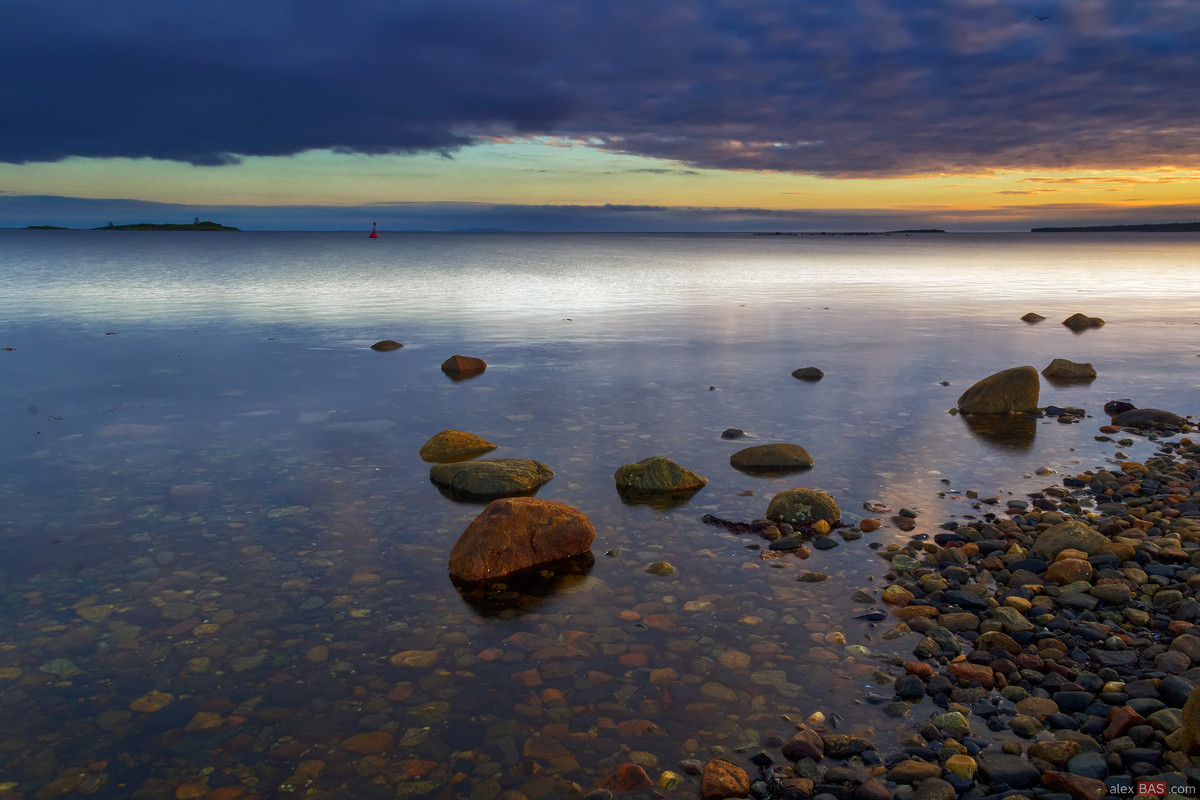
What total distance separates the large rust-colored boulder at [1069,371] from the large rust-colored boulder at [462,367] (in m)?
19.3

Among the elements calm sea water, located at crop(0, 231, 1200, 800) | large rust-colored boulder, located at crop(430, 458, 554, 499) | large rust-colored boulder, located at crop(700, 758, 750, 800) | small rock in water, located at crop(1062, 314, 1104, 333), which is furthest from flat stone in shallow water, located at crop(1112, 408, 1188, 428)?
small rock in water, located at crop(1062, 314, 1104, 333)

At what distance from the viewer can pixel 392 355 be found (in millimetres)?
29266

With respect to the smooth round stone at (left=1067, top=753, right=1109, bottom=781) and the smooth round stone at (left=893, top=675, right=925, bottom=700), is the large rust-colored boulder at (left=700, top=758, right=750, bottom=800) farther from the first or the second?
the smooth round stone at (left=1067, top=753, right=1109, bottom=781)

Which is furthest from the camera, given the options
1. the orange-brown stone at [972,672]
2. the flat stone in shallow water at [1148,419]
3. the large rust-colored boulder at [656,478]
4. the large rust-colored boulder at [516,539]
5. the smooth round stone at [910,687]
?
the flat stone in shallow water at [1148,419]

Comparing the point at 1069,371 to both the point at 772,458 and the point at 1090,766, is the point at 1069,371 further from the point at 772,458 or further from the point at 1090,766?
the point at 1090,766

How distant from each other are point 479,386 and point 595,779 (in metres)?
17.7

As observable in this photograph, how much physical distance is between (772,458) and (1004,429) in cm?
720

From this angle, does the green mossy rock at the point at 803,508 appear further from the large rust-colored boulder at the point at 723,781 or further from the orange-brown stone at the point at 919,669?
the large rust-colored boulder at the point at 723,781

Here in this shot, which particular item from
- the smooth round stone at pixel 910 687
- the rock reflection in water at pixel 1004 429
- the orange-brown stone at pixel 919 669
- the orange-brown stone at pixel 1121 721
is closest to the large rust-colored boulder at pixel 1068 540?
the orange-brown stone at pixel 919 669

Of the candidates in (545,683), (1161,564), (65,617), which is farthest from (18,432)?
(1161,564)

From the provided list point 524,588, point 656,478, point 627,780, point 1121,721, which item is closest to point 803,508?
point 656,478

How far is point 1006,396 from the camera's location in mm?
20188

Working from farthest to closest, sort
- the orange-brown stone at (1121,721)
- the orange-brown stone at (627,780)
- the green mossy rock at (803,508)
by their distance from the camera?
the green mossy rock at (803,508) < the orange-brown stone at (1121,721) < the orange-brown stone at (627,780)

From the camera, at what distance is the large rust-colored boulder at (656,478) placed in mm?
13797
